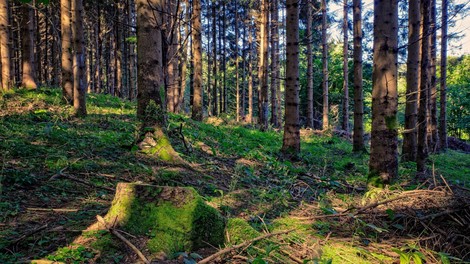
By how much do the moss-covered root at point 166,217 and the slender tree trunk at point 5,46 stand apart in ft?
32.7

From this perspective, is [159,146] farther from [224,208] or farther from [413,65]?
[413,65]

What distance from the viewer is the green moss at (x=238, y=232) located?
272 centimetres

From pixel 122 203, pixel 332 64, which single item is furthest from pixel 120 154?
pixel 332 64

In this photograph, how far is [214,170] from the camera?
5.65m

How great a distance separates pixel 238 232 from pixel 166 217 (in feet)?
2.16

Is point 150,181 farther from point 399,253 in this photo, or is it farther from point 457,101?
point 457,101

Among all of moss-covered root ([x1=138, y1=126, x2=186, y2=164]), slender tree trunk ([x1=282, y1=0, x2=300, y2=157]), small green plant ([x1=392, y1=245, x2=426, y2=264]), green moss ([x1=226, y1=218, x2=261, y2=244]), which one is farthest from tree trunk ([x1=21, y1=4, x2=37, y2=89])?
small green plant ([x1=392, y1=245, x2=426, y2=264])

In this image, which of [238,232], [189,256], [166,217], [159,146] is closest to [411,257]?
[238,232]

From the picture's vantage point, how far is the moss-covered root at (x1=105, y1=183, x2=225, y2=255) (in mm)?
2510

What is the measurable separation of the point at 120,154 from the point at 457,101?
39954mm

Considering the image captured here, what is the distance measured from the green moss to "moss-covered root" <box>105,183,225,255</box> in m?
0.09

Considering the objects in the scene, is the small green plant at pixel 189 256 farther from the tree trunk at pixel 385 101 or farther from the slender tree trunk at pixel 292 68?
the slender tree trunk at pixel 292 68

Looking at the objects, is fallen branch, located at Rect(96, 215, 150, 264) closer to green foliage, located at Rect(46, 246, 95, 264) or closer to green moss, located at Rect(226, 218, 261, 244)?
green foliage, located at Rect(46, 246, 95, 264)

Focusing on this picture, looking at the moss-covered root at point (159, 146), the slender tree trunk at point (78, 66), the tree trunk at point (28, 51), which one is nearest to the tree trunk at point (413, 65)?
the moss-covered root at point (159, 146)
